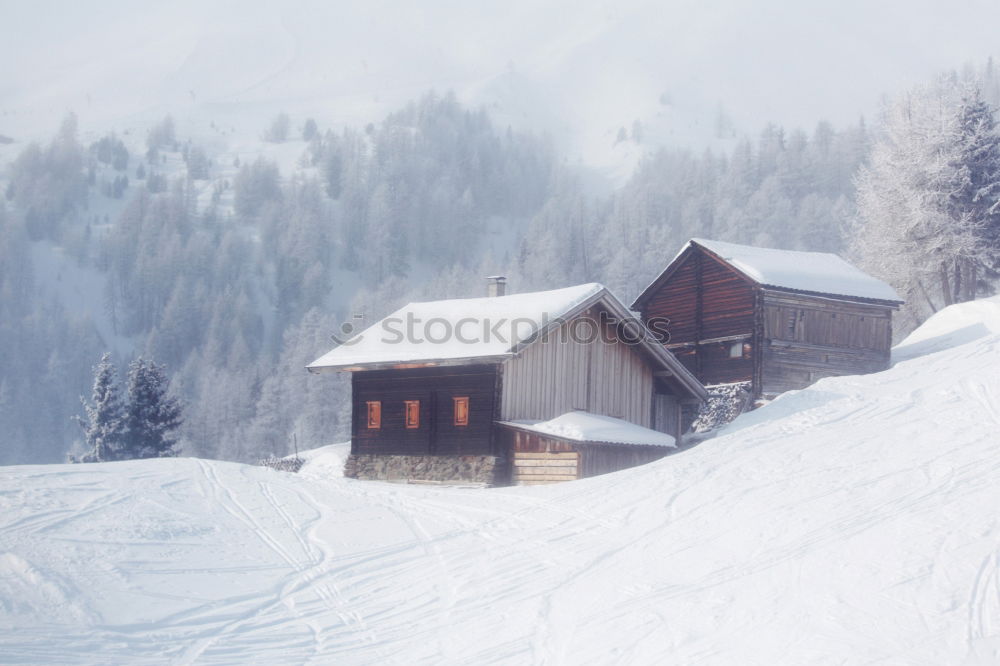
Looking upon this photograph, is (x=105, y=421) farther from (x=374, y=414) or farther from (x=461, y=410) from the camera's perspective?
(x=461, y=410)

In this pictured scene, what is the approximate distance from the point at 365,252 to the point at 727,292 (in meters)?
119

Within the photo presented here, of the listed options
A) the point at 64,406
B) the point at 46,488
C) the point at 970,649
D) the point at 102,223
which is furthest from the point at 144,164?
the point at 970,649

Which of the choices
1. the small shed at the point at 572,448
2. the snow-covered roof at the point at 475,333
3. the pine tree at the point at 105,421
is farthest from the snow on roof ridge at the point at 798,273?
the pine tree at the point at 105,421

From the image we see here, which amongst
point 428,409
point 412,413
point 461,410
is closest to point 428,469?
point 428,409

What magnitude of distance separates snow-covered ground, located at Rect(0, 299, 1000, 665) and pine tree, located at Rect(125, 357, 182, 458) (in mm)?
19199

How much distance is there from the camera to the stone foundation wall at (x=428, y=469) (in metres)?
28.3

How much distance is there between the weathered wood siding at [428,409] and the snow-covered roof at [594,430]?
3.70 feet

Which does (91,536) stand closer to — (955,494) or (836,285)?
(955,494)

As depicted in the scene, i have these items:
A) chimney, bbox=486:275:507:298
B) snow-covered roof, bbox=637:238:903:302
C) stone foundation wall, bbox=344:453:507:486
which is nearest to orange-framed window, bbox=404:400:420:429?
stone foundation wall, bbox=344:453:507:486

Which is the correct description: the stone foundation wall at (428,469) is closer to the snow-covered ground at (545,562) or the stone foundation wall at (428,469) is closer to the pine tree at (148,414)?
the snow-covered ground at (545,562)

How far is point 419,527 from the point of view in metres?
20.0

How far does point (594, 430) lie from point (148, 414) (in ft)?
80.1

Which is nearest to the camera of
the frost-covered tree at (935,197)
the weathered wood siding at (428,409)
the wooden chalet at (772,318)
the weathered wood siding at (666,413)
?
the weathered wood siding at (428,409)

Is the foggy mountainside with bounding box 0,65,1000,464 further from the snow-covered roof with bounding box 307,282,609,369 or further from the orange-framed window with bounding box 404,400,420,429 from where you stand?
the orange-framed window with bounding box 404,400,420,429
